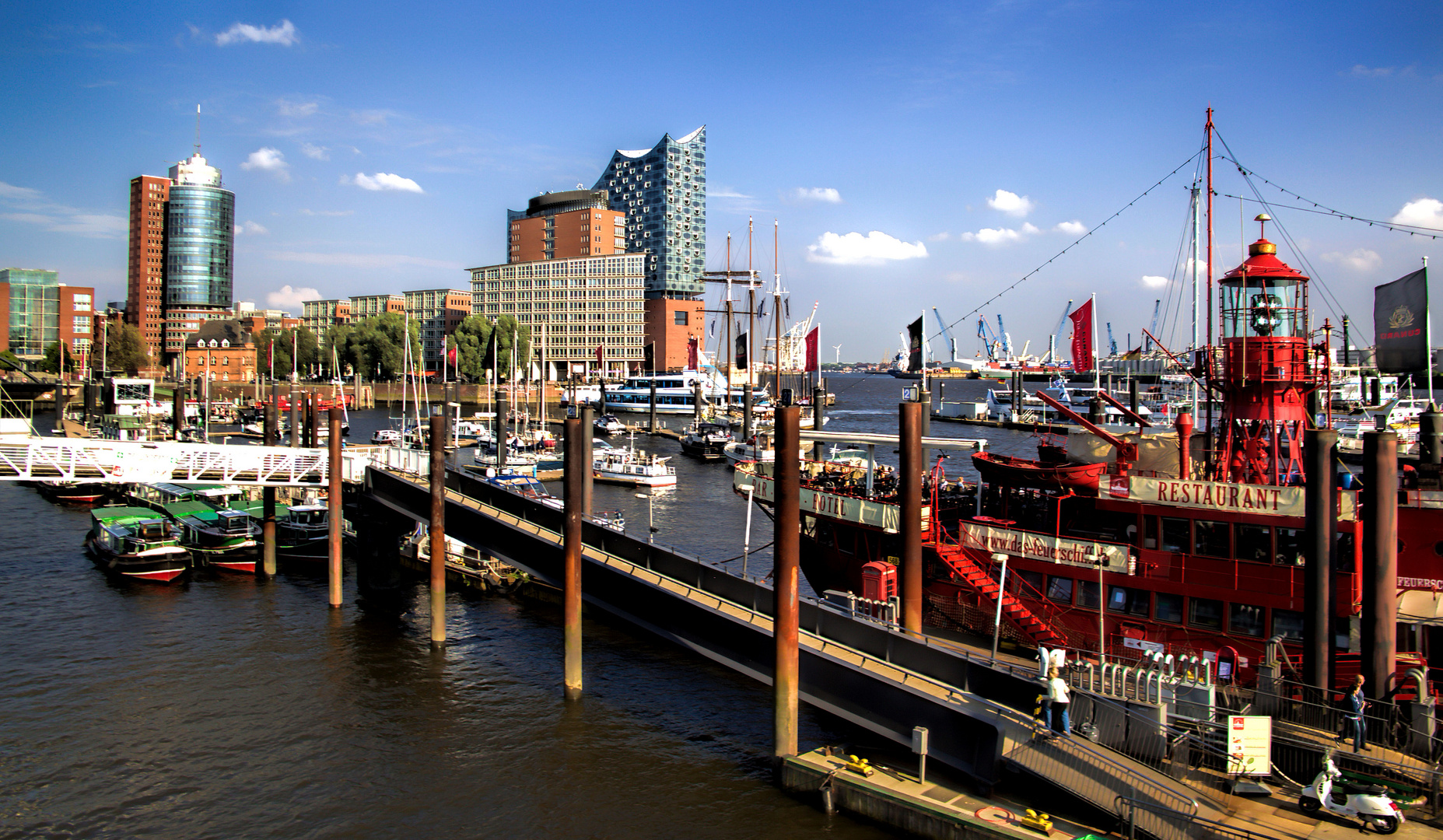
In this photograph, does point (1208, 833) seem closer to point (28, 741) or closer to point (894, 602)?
point (894, 602)

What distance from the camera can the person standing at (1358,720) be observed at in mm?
15453

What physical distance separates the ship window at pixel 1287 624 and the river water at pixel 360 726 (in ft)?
33.0

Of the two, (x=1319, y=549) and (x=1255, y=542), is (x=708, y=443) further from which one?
(x=1319, y=549)

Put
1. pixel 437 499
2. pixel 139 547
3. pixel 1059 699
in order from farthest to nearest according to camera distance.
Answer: pixel 139 547
pixel 437 499
pixel 1059 699

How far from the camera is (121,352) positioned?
183 m

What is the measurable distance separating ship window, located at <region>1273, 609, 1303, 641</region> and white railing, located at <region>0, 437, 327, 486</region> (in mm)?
34744

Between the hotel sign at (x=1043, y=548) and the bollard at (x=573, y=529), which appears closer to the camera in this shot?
the hotel sign at (x=1043, y=548)

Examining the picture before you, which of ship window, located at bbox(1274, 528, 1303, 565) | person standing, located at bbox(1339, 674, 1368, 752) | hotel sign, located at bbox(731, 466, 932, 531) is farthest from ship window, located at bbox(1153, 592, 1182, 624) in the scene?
hotel sign, located at bbox(731, 466, 932, 531)

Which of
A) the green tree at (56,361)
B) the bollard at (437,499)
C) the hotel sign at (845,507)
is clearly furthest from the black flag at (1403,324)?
the green tree at (56,361)

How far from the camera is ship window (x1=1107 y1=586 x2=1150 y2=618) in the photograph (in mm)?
22406

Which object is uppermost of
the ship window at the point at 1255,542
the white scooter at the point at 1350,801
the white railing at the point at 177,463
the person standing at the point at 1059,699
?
the white railing at the point at 177,463

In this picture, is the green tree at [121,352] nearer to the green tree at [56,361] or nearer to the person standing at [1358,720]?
the green tree at [56,361]

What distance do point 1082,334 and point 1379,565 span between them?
1603 cm

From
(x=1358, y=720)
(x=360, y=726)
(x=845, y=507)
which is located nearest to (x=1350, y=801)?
(x=1358, y=720)
